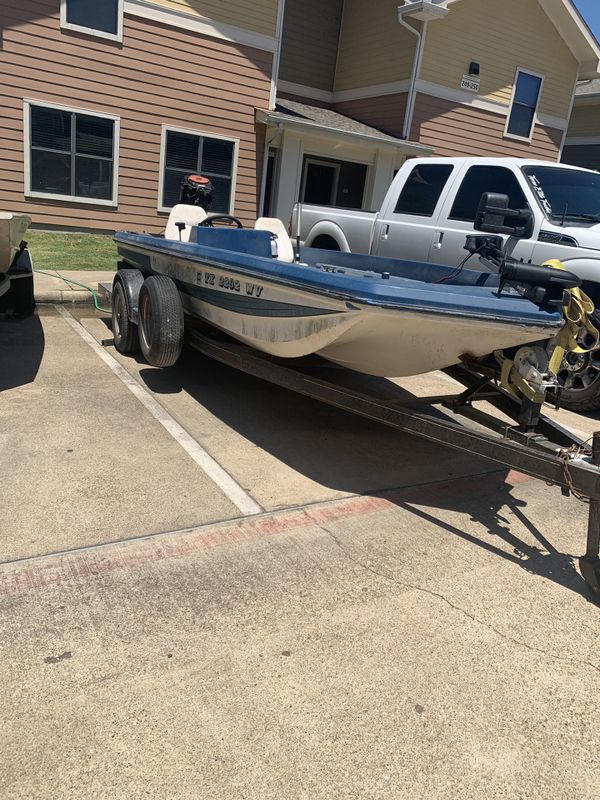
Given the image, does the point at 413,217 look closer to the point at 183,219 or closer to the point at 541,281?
the point at 183,219

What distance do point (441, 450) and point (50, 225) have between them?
10252 millimetres

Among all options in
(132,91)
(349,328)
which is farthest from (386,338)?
(132,91)

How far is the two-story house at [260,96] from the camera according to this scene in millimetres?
11703

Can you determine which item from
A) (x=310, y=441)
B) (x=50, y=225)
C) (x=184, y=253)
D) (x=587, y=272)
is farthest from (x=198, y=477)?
(x=50, y=225)

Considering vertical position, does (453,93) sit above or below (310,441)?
above

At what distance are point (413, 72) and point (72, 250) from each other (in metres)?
9.13

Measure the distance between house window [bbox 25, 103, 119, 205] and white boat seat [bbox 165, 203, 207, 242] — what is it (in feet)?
21.1

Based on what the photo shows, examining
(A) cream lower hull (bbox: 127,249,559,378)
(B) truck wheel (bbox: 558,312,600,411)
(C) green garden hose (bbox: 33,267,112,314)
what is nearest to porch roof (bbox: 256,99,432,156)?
(C) green garden hose (bbox: 33,267,112,314)

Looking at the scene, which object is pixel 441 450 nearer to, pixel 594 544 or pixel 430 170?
pixel 594 544

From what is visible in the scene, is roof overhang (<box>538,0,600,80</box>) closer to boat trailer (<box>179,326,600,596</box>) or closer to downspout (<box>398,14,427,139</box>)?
downspout (<box>398,14,427,139</box>)

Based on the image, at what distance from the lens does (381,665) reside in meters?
2.46

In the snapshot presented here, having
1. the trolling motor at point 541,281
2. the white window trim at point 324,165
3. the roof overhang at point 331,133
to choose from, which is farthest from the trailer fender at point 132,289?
the white window trim at point 324,165

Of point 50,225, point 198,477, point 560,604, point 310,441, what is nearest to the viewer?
point 560,604

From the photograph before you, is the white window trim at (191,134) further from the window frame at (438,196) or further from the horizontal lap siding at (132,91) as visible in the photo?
the window frame at (438,196)
